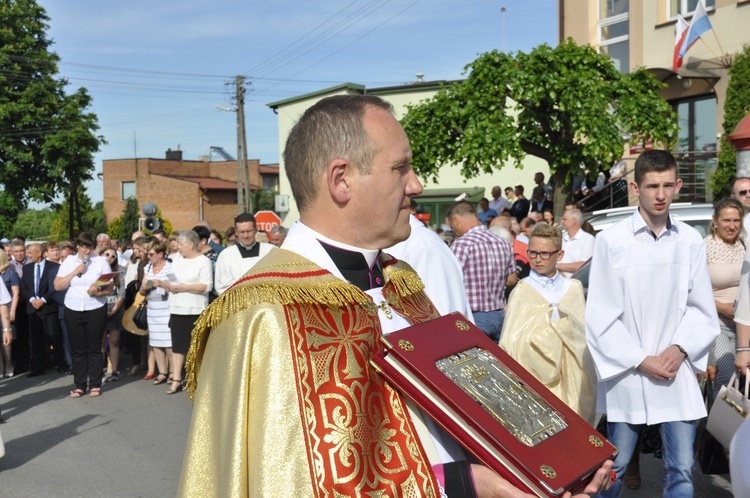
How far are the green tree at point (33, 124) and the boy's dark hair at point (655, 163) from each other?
1331 inches

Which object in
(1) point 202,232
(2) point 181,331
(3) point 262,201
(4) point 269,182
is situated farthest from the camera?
(4) point 269,182

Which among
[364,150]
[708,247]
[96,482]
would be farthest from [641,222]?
[96,482]

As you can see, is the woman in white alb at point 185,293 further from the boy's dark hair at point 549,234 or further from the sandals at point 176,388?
the boy's dark hair at point 549,234

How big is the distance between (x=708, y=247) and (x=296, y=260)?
17.1ft

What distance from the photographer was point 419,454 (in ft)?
7.07

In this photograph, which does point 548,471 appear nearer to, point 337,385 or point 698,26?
point 337,385

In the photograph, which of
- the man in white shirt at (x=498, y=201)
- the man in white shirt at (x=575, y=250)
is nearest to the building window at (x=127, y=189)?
the man in white shirt at (x=498, y=201)

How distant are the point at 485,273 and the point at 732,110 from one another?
458 inches

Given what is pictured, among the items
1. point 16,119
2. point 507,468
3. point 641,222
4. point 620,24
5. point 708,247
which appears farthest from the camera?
point 16,119

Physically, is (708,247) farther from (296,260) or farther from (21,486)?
(21,486)

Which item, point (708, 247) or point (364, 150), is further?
point (708, 247)

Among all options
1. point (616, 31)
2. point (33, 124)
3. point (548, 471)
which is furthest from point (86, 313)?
point (33, 124)

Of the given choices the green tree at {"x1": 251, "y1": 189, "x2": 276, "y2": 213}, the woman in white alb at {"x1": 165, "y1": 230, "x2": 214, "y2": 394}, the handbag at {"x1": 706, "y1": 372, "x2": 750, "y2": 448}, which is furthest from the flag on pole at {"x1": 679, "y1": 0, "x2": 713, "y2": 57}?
the green tree at {"x1": 251, "y1": 189, "x2": 276, "y2": 213}

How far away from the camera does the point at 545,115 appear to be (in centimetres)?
1578
